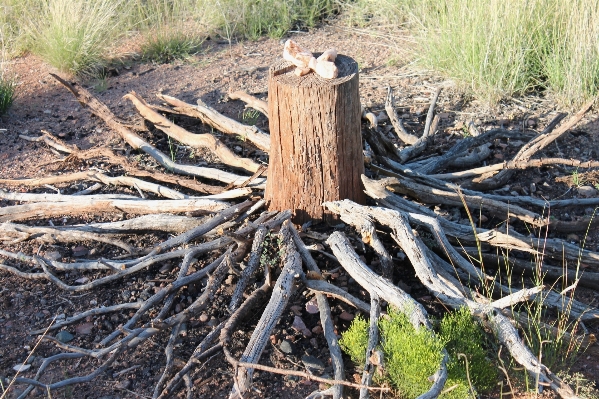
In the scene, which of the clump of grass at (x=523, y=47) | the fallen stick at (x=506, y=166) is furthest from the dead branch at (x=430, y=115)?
the fallen stick at (x=506, y=166)

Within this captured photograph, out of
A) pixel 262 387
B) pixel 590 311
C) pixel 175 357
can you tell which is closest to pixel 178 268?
pixel 175 357

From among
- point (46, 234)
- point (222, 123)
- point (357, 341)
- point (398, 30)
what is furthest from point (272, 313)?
point (398, 30)

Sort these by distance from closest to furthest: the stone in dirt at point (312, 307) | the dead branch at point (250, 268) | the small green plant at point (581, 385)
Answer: the small green plant at point (581, 385) → the dead branch at point (250, 268) → the stone in dirt at point (312, 307)

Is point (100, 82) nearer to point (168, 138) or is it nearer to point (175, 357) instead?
point (168, 138)

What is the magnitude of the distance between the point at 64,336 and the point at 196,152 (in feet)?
5.98

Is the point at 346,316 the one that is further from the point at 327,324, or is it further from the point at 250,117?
the point at 250,117

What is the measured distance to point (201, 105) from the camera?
179 inches

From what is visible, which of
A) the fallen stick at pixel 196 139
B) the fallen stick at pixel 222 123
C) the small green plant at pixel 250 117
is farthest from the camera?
the small green plant at pixel 250 117

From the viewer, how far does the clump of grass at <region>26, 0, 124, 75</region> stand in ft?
18.9

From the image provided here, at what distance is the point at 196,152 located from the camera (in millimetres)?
4578

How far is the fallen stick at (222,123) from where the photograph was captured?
13.5ft

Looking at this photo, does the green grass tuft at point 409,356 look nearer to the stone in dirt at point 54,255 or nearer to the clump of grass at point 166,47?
the stone in dirt at point 54,255

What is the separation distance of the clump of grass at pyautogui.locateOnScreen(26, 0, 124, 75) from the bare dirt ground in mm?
163

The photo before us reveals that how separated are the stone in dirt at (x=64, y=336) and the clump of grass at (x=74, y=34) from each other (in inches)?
133
